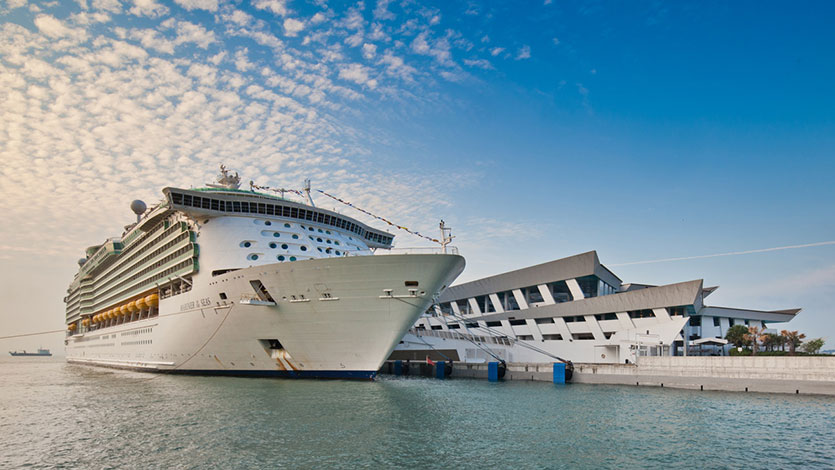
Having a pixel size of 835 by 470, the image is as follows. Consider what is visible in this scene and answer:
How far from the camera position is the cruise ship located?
951 inches

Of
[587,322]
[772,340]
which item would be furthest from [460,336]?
[772,340]

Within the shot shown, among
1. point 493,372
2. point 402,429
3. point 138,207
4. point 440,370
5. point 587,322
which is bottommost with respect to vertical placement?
point 440,370

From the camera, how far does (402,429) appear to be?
619 inches

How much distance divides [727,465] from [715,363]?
60.0 feet

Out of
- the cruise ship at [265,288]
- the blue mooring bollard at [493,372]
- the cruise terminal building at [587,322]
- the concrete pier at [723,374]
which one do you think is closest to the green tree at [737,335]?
the cruise terminal building at [587,322]

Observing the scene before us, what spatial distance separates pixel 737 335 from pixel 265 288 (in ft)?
121

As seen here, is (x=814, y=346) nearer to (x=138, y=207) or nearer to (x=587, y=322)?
(x=587, y=322)

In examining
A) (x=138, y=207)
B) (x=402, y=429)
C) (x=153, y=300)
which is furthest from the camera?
(x=138, y=207)

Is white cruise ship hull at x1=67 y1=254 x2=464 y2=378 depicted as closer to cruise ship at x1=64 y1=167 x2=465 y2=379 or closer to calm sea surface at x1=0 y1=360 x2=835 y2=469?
cruise ship at x1=64 y1=167 x2=465 y2=379

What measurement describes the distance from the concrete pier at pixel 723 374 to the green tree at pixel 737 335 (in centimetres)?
1501

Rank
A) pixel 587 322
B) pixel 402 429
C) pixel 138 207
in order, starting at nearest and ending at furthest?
1. pixel 402 429
2. pixel 587 322
3. pixel 138 207

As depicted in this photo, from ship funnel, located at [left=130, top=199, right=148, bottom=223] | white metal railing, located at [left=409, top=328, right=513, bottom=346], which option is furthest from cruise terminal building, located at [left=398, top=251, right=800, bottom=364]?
ship funnel, located at [left=130, top=199, right=148, bottom=223]

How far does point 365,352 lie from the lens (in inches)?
992

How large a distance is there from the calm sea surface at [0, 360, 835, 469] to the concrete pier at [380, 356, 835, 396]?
177 centimetres
